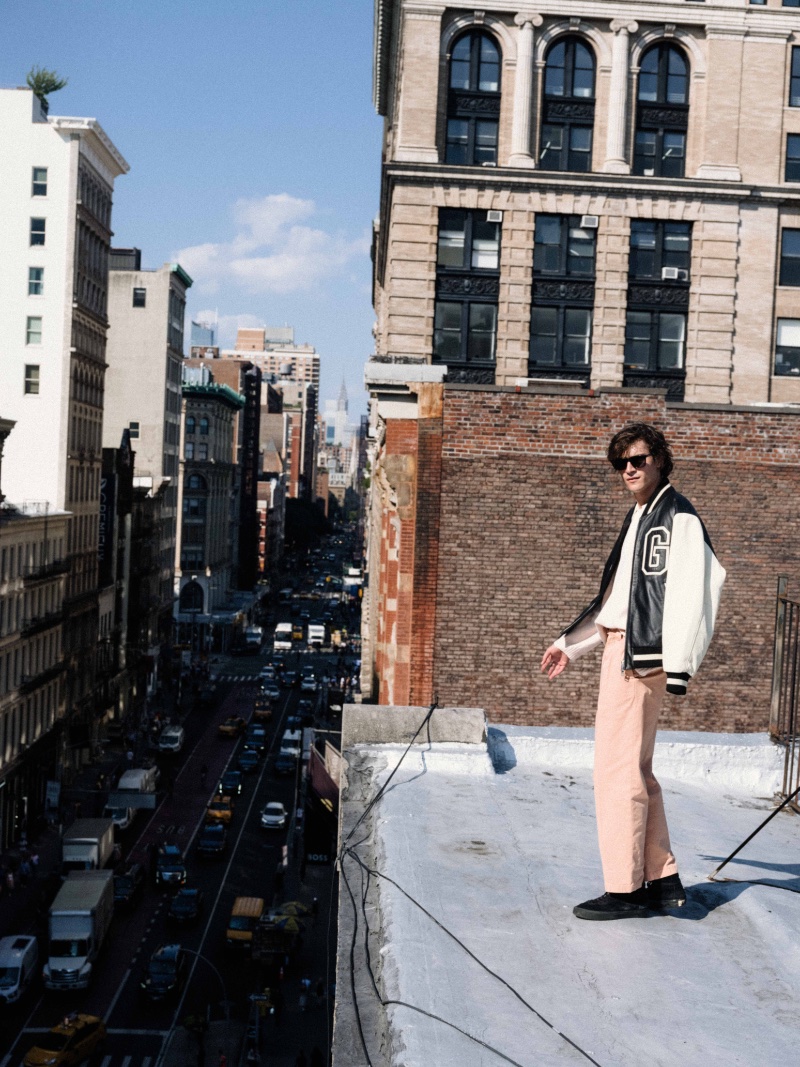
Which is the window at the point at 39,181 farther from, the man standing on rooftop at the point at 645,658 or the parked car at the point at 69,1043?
the man standing on rooftop at the point at 645,658

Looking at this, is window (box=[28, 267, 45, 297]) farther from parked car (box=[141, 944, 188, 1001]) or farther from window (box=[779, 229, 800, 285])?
parked car (box=[141, 944, 188, 1001])

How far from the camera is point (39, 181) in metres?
67.1

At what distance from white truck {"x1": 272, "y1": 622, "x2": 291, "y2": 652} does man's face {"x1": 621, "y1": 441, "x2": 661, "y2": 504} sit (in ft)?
376

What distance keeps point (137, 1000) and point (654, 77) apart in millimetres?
32979

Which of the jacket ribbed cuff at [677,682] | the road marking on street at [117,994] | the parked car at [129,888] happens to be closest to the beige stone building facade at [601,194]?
the parked car at [129,888]

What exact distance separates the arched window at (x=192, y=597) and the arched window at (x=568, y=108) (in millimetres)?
82174

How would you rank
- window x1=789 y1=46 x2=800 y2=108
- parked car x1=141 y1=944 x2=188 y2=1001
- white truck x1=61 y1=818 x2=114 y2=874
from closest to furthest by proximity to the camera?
1. parked car x1=141 y1=944 x2=188 y2=1001
2. window x1=789 y1=46 x2=800 y2=108
3. white truck x1=61 y1=818 x2=114 y2=874

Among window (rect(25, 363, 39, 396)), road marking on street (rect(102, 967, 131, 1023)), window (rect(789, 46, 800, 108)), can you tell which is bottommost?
road marking on street (rect(102, 967, 131, 1023))

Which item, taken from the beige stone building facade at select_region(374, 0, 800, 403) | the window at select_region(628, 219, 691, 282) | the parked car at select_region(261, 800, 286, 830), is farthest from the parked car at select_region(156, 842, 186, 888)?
the window at select_region(628, 219, 691, 282)

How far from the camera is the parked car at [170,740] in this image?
228 ft

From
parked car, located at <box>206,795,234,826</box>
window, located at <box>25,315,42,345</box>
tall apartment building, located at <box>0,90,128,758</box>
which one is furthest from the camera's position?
window, located at <box>25,315,42,345</box>

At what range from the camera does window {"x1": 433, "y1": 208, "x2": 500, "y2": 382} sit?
4291cm

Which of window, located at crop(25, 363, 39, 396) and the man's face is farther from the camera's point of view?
window, located at crop(25, 363, 39, 396)

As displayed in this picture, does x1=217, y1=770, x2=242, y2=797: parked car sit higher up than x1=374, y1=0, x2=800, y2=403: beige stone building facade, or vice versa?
x1=374, y1=0, x2=800, y2=403: beige stone building facade
